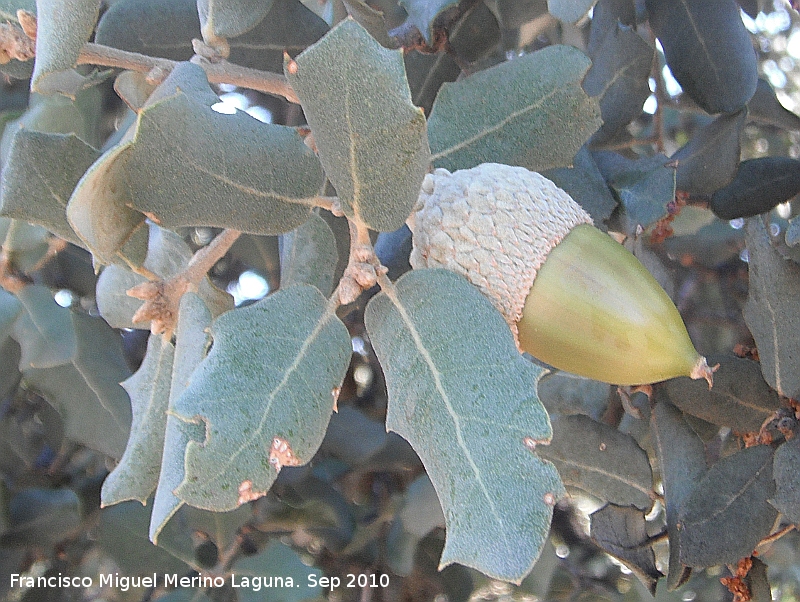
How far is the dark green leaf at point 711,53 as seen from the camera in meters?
1.16

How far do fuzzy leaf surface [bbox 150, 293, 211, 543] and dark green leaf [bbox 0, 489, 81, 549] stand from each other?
854 mm

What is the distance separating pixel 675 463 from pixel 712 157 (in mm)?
473

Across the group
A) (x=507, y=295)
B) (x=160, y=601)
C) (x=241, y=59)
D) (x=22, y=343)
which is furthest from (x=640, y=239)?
(x=160, y=601)

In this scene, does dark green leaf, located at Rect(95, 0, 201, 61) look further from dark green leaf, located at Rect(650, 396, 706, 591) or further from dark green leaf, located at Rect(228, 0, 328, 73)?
dark green leaf, located at Rect(650, 396, 706, 591)

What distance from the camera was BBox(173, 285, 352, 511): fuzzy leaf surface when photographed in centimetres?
65

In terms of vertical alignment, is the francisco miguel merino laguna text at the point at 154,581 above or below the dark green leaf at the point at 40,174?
below

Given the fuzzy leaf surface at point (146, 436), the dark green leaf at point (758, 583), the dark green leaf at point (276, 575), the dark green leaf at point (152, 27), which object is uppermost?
the dark green leaf at point (152, 27)

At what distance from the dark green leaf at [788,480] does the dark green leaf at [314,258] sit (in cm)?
57

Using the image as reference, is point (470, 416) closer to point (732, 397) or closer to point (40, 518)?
point (732, 397)

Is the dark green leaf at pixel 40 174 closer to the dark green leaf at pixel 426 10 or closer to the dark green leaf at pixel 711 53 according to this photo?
the dark green leaf at pixel 426 10

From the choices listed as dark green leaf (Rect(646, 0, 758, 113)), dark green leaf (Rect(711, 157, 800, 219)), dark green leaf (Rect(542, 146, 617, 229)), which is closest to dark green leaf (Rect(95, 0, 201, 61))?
dark green leaf (Rect(542, 146, 617, 229))

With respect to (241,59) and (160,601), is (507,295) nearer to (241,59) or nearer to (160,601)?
(241,59)

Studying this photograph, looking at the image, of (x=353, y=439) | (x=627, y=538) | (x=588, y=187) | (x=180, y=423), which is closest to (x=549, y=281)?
(x=588, y=187)

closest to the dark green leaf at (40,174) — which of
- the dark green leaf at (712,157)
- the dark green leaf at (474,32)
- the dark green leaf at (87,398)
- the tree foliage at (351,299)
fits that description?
the tree foliage at (351,299)
